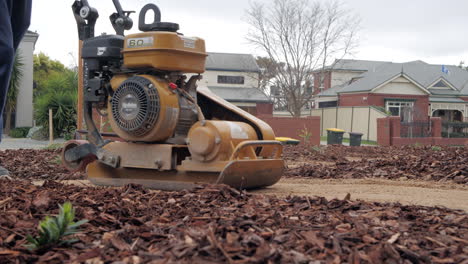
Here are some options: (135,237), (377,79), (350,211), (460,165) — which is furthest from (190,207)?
(377,79)

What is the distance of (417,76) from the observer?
4688 centimetres

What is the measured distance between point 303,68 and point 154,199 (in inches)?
1295

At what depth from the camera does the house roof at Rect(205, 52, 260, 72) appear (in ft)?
144

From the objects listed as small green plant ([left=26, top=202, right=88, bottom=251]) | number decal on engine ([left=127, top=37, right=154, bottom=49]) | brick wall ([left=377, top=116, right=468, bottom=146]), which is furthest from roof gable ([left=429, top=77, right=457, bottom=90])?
small green plant ([left=26, top=202, right=88, bottom=251])

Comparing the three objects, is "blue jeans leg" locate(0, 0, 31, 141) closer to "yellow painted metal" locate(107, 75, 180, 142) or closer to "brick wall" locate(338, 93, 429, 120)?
"yellow painted metal" locate(107, 75, 180, 142)

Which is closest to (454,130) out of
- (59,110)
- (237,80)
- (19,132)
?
(237,80)

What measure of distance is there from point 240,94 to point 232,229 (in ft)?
Answer: 132

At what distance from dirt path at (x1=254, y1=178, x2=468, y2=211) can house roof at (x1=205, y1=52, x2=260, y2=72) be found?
3581 centimetres

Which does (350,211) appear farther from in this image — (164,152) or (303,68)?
(303,68)

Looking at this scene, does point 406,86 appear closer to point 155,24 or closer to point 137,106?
point 155,24

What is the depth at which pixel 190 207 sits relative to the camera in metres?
4.19

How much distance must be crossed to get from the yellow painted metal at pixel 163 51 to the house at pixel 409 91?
32.0m

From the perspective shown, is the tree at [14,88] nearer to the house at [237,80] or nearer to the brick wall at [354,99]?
the house at [237,80]

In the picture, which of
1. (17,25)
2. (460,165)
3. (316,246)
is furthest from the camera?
(460,165)
